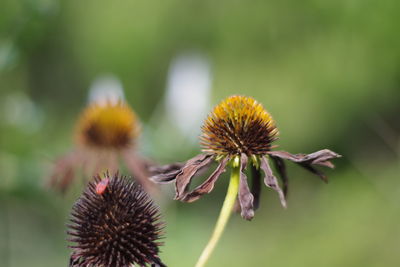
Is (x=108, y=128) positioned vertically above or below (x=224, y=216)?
above

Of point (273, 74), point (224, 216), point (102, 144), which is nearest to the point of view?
point (224, 216)

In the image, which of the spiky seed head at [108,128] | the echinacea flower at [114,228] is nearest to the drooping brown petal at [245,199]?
the echinacea flower at [114,228]

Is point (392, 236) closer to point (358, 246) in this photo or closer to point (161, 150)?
point (358, 246)

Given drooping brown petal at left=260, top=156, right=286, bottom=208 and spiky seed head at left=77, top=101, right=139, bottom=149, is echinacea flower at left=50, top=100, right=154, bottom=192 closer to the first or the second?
spiky seed head at left=77, top=101, right=139, bottom=149

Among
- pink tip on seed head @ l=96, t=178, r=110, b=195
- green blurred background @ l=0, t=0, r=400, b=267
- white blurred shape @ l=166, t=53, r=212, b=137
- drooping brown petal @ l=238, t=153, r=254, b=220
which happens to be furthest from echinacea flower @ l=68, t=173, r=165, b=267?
green blurred background @ l=0, t=0, r=400, b=267

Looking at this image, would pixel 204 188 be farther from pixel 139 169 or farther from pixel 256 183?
pixel 139 169

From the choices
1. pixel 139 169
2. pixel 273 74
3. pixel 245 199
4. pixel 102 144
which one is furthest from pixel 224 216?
pixel 273 74

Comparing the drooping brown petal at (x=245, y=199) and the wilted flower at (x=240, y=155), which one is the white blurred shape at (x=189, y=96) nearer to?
the wilted flower at (x=240, y=155)

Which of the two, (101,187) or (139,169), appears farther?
(139,169)
